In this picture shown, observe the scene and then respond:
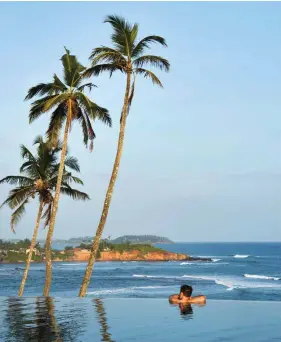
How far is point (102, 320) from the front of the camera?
11727mm

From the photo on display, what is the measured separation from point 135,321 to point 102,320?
2.41 feet

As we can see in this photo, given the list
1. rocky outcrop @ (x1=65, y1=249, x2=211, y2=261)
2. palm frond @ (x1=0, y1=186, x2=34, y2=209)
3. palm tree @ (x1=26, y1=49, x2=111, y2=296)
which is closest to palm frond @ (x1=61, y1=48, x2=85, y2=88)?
palm tree @ (x1=26, y1=49, x2=111, y2=296)

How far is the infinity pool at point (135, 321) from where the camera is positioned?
9836 mm

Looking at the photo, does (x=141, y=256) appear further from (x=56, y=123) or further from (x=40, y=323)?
(x=40, y=323)

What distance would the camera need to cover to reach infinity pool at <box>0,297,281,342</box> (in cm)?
984

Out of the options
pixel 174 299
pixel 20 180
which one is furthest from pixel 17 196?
pixel 174 299

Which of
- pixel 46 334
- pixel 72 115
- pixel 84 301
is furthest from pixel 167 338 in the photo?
pixel 72 115

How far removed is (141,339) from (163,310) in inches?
161

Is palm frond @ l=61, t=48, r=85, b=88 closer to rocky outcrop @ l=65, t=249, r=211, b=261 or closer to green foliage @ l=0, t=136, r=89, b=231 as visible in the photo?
green foliage @ l=0, t=136, r=89, b=231

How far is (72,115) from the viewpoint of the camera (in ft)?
71.0

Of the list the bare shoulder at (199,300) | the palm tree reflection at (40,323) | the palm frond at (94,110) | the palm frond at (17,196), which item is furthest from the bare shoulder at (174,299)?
the palm frond at (17,196)

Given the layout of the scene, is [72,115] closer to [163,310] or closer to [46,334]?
[163,310]

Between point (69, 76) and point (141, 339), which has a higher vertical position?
point (69, 76)

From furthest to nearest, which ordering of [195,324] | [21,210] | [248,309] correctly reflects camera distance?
[21,210], [248,309], [195,324]
